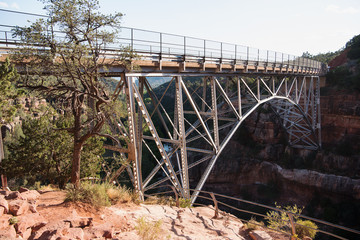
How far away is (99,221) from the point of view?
4.84 meters

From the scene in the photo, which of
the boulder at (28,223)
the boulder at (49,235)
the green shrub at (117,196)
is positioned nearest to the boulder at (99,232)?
the boulder at (49,235)

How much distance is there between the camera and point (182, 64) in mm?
9516

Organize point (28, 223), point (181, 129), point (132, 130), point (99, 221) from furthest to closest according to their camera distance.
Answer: point (181, 129) → point (132, 130) → point (99, 221) → point (28, 223)

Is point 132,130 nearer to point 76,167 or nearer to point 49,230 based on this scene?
point 76,167

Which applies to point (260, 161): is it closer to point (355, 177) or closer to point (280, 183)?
point (280, 183)

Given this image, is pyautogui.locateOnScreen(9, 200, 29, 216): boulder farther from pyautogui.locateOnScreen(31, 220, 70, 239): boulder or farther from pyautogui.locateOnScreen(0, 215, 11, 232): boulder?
pyautogui.locateOnScreen(31, 220, 70, 239): boulder

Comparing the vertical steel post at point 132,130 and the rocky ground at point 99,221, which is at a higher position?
the vertical steel post at point 132,130

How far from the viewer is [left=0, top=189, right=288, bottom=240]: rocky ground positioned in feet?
12.8

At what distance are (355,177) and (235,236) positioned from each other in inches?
802

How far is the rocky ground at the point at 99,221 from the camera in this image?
389 cm

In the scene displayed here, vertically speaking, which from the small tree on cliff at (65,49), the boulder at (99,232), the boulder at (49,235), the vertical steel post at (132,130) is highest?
the small tree on cliff at (65,49)

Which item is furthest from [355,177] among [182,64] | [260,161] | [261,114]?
[182,64]

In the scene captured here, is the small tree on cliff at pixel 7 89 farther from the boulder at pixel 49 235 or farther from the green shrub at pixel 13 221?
the boulder at pixel 49 235

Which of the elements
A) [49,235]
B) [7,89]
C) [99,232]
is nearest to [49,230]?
[49,235]
